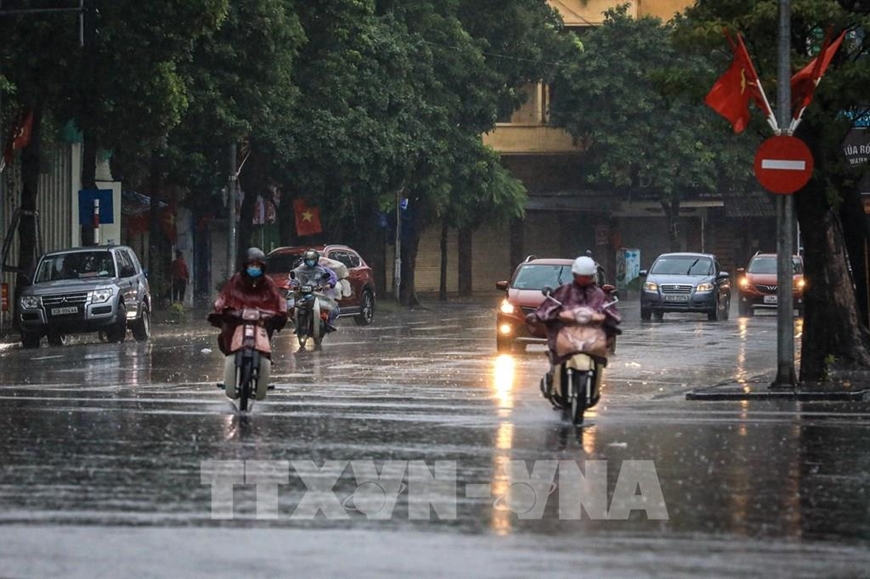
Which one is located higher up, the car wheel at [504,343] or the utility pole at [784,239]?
the utility pole at [784,239]

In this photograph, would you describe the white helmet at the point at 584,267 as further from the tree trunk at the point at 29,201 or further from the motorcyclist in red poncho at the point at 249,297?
the tree trunk at the point at 29,201

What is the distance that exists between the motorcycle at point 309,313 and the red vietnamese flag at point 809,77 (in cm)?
1098

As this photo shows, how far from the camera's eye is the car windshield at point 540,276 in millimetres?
30756

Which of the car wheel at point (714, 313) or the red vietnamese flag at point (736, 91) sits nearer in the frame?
the red vietnamese flag at point (736, 91)

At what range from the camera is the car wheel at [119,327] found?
32781mm

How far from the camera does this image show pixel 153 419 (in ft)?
52.1

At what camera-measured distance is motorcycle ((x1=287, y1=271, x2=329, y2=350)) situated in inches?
1168

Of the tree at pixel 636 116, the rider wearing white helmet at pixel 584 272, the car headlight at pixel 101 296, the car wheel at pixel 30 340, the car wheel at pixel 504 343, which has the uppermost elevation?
the tree at pixel 636 116

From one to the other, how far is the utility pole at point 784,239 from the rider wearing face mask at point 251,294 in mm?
6078

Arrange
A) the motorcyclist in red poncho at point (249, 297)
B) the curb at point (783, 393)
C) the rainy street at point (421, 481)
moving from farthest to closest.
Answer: the curb at point (783, 393), the motorcyclist in red poncho at point (249, 297), the rainy street at point (421, 481)

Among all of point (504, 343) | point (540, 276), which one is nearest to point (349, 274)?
point (540, 276)

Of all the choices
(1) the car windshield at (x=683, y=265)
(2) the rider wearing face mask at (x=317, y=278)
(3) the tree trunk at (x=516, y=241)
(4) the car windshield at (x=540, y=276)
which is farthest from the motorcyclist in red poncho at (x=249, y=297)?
(3) the tree trunk at (x=516, y=241)

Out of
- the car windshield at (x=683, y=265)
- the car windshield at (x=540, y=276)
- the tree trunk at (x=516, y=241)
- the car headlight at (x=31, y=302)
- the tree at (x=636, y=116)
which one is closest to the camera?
the car windshield at (x=540, y=276)

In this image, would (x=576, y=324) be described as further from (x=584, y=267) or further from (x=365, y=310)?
(x=365, y=310)
